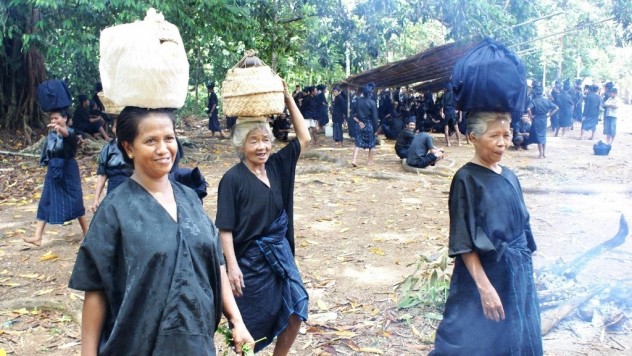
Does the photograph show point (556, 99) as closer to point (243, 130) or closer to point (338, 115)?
point (338, 115)

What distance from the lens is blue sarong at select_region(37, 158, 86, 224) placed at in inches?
250

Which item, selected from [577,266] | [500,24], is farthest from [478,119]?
[500,24]

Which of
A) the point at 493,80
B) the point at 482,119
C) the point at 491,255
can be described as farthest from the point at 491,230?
the point at 493,80

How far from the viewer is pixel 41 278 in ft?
18.6

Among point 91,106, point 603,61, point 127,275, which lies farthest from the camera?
point 603,61

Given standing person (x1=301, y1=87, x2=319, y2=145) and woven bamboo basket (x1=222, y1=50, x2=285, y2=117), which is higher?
woven bamboo basket (x1=222, y1=50, x2=285, y2=117)

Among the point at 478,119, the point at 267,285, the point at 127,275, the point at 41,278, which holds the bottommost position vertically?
the point at 41,278

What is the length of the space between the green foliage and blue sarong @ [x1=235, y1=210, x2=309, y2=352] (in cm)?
166

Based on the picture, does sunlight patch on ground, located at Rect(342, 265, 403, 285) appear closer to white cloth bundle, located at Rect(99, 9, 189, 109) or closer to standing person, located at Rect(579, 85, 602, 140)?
white cloth bundle, located at Rect(99, 9, 189, 109)

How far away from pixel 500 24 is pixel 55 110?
856 centimetres

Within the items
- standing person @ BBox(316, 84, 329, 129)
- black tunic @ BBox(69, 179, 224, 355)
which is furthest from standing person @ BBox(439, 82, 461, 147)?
black tunic @ BBox(69, 179, 224, 355)

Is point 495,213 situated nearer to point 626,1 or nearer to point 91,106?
point 626,1

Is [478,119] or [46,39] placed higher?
[46,39]

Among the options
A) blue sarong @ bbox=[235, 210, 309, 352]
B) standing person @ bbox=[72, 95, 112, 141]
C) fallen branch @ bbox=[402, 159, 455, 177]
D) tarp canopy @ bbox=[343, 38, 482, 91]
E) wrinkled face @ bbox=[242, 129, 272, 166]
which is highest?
tarp canopy @ bbox=[343, 38, 482, 91]
